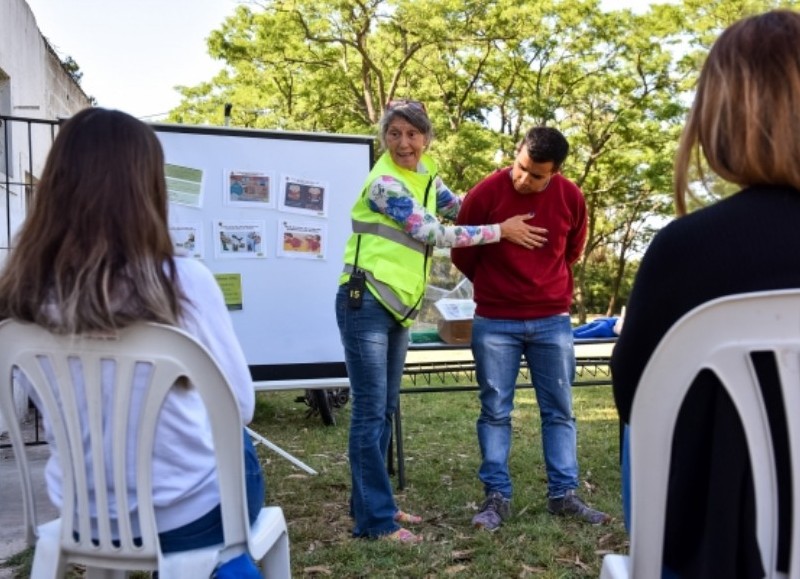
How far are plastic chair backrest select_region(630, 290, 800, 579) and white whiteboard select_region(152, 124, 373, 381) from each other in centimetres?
302

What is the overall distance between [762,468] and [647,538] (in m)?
0.24

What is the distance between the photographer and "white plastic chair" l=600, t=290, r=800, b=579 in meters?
1.18

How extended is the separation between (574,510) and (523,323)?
0.87 m

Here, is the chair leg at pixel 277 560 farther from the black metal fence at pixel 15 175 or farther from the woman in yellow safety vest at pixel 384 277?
the black metal fence at pixel 15 175

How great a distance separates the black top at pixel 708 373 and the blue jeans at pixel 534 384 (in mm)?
2074

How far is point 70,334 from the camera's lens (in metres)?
1.48

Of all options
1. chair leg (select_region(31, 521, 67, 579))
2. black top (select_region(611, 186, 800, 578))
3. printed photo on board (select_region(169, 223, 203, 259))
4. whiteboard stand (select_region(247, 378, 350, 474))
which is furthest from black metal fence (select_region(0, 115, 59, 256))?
black top (select_region(611, 186, 800, 578))

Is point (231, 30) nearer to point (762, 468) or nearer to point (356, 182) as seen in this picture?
point (356, 182)

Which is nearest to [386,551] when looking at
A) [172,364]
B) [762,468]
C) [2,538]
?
[2,538]

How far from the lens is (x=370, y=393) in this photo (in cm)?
310

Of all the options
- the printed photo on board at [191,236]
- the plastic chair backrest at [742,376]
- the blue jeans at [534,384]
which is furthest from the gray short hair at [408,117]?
the plastic chair backrest at [742,376]

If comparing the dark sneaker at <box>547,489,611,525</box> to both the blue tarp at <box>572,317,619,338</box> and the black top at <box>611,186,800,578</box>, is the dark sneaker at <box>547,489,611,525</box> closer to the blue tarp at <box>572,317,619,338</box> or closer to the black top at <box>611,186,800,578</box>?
the blue tarp at <box>572,317,619,338</box>

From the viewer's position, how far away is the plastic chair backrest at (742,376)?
118cm

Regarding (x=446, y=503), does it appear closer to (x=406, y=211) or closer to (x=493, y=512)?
(x=493, y=512)
